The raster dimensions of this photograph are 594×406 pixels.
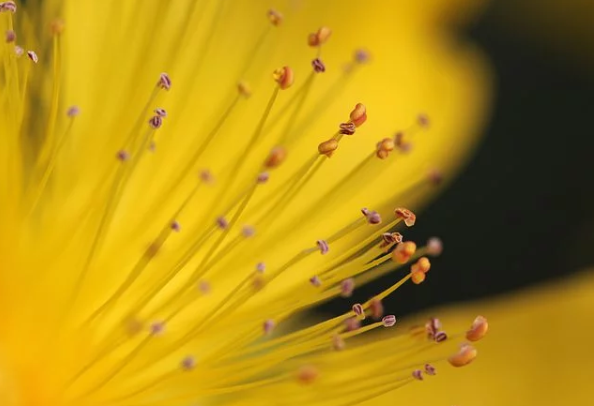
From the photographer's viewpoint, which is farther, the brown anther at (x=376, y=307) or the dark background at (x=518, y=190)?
the dark background at (x=518, y=190)

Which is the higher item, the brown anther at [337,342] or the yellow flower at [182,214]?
the yellow flower at [182,214]

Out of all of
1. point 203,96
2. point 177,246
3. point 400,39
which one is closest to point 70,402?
point 177,246

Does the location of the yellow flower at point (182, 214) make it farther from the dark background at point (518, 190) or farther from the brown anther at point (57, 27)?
the dark background at point (518, 190)

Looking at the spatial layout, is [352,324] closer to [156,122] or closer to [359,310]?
[359,310]

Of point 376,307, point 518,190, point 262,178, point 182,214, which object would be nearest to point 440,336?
point 376,307

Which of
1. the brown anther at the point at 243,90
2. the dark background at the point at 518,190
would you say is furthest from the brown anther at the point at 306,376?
the dark background at the point at 518,190
